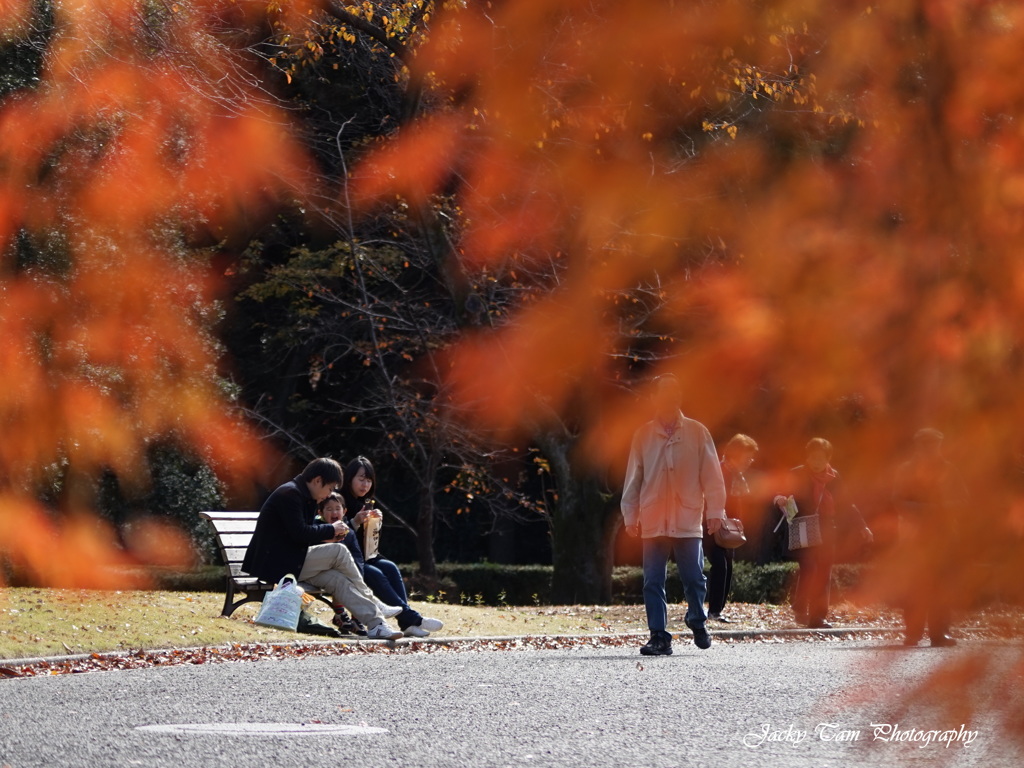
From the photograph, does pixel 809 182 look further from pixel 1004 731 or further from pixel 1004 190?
pixel 1004 731

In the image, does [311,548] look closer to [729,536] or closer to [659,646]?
[659,646]

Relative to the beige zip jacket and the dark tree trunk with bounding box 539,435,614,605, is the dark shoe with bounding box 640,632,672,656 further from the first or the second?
the dark tree trunk with bounding box 539,435,614,605

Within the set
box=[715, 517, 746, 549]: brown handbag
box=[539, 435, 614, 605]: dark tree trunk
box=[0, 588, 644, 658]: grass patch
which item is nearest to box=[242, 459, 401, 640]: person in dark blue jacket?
box=[0, 588, 644, 658]: grass patch

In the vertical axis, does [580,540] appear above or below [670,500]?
below

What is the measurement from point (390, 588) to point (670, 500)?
2844 mm

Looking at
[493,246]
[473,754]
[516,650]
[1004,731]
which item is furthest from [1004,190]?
[493,246]

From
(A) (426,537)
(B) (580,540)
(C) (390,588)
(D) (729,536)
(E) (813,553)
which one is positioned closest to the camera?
(D) (729,536)

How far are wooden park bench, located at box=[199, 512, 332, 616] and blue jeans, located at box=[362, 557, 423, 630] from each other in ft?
1.26

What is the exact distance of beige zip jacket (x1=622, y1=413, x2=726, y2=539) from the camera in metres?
9.88

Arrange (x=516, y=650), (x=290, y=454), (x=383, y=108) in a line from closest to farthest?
1. (x=516, y=650)
2. (x=383, y=108)
3. (x=290, y=454)

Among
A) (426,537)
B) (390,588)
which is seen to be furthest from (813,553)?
(426,537)

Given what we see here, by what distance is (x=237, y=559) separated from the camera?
12.6 metres

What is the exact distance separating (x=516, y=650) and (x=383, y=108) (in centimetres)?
1005

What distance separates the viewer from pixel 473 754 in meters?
5.33
